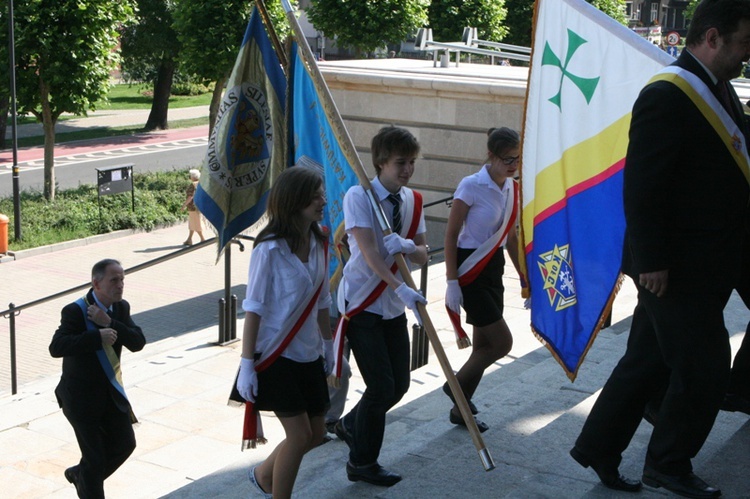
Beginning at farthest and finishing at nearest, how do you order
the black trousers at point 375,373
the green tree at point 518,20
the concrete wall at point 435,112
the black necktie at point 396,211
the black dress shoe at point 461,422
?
the green tree at point 518,20, the concrete wall at point 435,112, the black dress shoe at point 461,422, the black necktie at point 396,211, the black trousers at point 375,373

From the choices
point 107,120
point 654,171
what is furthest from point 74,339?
point 107,120

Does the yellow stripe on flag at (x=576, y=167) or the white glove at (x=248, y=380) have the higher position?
the yellow stripe on flag at (x=576, y=167)

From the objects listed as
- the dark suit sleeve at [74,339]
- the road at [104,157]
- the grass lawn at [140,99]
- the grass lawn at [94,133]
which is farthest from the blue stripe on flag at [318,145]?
the grass lawn at [140,99]

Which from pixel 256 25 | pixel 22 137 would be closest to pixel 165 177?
pixel 22 137

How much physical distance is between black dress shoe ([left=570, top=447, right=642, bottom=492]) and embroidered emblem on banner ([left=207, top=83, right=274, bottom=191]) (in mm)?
3234

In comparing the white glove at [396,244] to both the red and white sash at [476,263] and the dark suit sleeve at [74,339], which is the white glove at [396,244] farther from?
the dark suit sleeve at [74,339]

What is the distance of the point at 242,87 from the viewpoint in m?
6.39

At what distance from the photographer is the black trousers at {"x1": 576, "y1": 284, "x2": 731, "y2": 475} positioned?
354cm

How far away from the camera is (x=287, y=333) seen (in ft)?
Answer: 13.6

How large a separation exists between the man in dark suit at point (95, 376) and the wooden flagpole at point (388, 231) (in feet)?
4.63

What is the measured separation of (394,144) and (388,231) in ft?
1.33

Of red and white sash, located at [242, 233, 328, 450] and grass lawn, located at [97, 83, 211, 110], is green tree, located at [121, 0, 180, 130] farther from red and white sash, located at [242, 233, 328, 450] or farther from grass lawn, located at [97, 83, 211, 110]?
red and white sash, located at [242, 233, 328, 450]

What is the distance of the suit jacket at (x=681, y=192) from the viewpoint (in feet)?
11.3

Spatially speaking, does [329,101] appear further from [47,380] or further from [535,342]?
[47,380]
